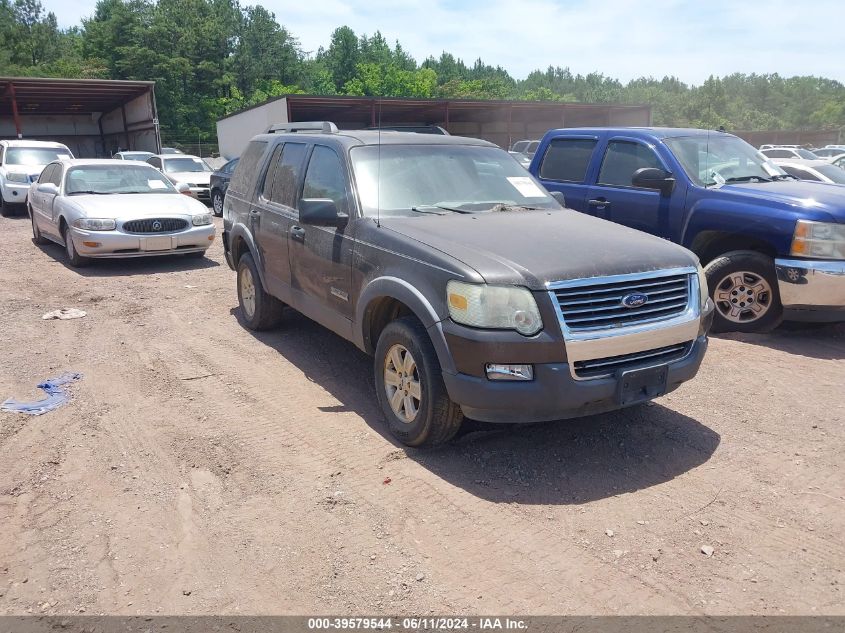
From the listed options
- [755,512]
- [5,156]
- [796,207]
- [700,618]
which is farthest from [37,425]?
[5,156]

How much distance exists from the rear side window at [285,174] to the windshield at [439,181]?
830mm

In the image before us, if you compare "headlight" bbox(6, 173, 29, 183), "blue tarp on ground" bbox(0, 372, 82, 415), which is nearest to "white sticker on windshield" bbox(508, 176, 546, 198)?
"blue tarp on ground" bbox(0, 372, 82, 415)

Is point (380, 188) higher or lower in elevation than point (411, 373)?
higher

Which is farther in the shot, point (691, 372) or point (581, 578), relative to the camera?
point (691, 372)

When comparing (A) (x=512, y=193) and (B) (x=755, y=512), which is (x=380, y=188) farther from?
(B) (x=755, y=512)

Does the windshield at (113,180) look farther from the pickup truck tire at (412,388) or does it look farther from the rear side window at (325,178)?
the pickup truck tire at (412,388)

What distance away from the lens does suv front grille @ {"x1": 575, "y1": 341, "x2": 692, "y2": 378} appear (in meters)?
3.57

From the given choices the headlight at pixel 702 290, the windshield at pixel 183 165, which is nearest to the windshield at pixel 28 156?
the windshield at pixel 183 165

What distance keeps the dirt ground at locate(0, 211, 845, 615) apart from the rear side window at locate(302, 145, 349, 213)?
1.45 meters

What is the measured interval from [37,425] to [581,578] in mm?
3656

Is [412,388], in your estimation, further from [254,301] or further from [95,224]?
[95,224]

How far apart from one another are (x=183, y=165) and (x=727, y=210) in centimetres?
1581

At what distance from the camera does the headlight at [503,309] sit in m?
3.49

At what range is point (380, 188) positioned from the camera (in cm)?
474
